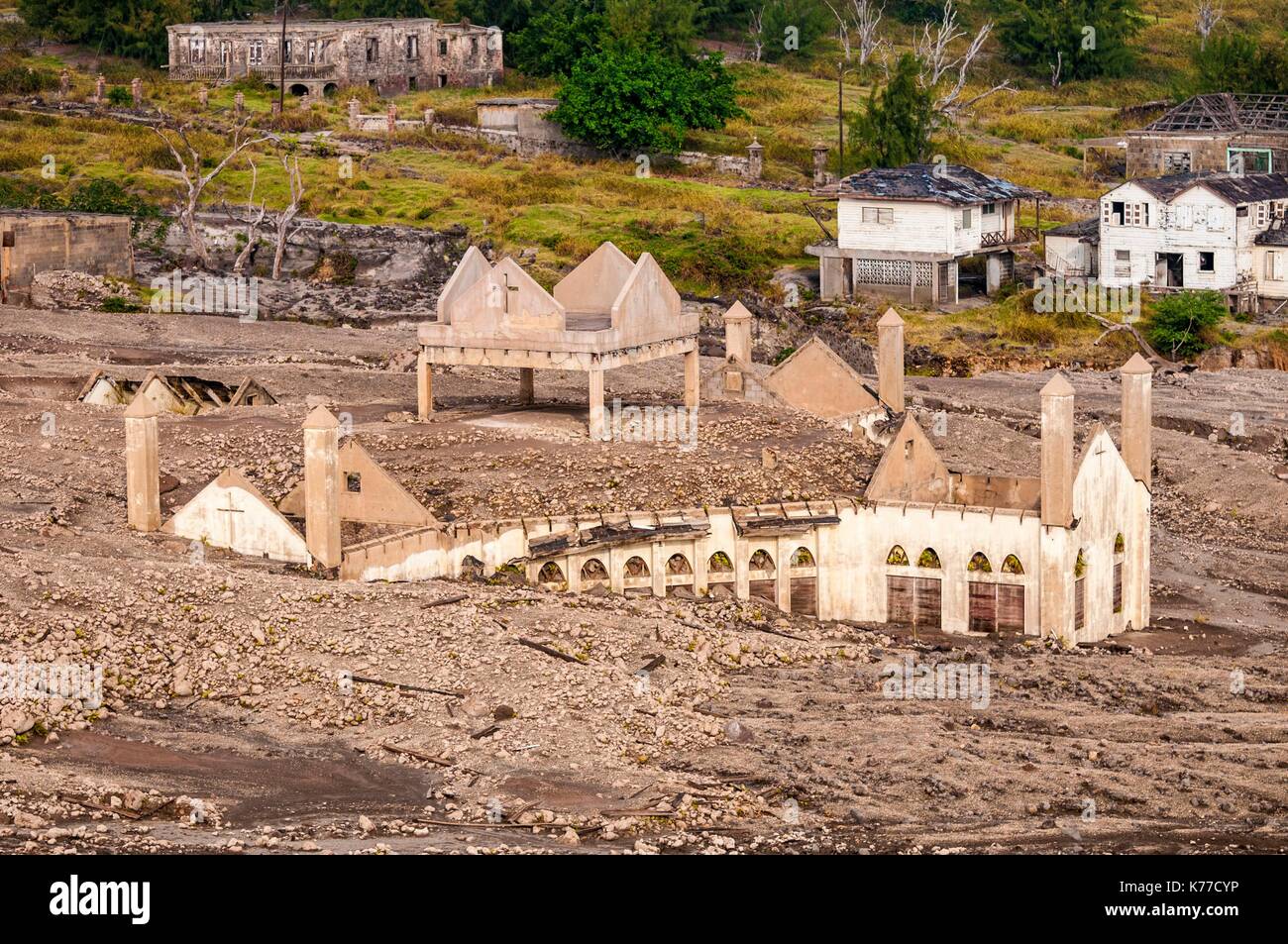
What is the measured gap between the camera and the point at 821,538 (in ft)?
171

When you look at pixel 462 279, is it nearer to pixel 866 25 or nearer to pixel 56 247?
pixel 56 247

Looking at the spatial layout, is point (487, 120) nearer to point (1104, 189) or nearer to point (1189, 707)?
point (1104, 189)

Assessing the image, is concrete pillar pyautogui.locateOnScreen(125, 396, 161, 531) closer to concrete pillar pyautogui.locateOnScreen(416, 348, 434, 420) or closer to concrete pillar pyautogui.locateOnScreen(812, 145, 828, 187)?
concrete pillar pyautogui.locateOnScreen(416, 348, 434, 420)

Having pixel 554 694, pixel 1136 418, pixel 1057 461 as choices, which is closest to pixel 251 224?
pixel 1136 418

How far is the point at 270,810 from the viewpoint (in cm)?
3597

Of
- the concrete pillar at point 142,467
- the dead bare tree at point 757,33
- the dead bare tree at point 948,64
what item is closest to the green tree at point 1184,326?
the dead bare tree at point 948,64

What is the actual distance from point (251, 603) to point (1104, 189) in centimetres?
5835

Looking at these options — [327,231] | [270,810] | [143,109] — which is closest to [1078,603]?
[270,810]

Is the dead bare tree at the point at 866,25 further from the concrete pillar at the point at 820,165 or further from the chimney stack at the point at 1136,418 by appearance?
the chimney stack at the point at 1136,418

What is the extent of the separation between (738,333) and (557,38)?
50811mm

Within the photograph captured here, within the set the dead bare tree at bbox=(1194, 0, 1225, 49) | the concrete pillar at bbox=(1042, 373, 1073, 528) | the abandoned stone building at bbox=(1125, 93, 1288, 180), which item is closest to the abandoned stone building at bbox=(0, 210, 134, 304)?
the abandoned stone building at bbox=(1125, 93, 1288, 180)

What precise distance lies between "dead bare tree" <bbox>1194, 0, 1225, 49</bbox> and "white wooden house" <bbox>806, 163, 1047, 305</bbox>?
40.4 m

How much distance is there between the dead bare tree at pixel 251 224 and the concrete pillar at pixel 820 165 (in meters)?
20.9

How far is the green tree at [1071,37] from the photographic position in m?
118
